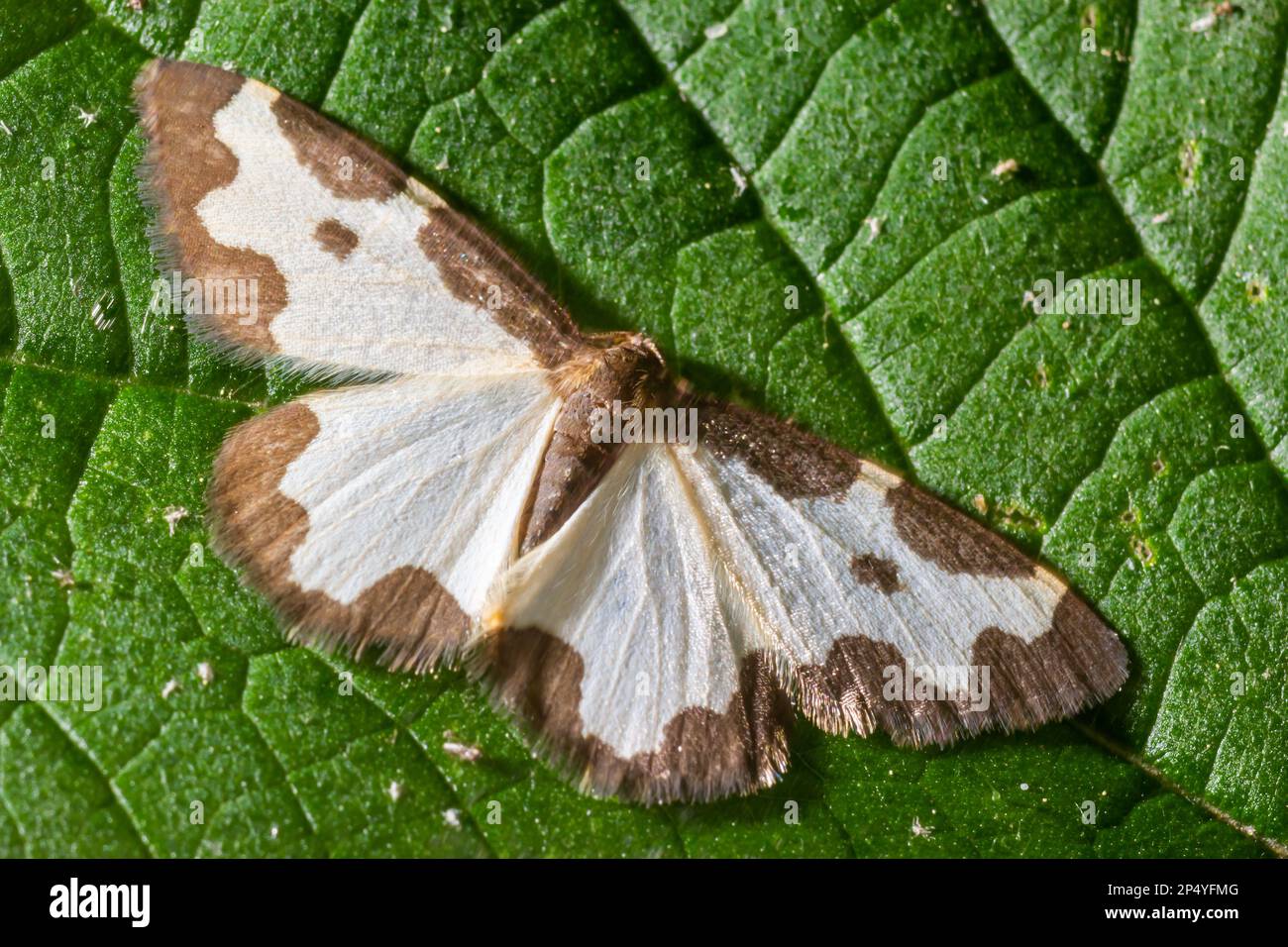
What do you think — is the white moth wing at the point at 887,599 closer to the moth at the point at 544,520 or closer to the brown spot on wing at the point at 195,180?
the moth at the point at 544,520

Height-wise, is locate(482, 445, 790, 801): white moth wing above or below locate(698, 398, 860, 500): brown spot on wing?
below

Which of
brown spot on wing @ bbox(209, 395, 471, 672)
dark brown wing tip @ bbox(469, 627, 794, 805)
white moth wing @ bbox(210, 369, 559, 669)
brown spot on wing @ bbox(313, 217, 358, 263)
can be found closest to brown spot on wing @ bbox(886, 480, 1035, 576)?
dark brown wing tip @ bbox(469, 627, 794, 805)

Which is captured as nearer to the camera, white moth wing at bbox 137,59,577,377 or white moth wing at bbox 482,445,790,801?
white moth wing at bbox 482,445,790,801

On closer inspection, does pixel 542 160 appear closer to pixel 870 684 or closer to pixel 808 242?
pixel 808 242

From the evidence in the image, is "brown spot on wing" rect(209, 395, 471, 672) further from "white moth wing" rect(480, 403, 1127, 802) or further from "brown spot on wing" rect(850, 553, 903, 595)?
"brown spot on wing" rect(850, 553, 903, 595)

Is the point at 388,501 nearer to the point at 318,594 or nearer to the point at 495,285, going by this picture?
the point at 318,594

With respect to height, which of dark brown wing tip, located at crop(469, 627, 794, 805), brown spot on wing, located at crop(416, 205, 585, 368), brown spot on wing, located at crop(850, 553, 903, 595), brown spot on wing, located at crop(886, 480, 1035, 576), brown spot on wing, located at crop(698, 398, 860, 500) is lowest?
dark brown wing tip, located at crop(469, 627, 794, 805)

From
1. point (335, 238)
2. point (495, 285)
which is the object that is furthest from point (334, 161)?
point (495, 285)
